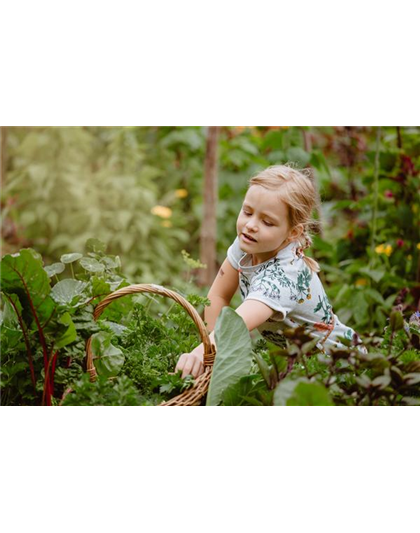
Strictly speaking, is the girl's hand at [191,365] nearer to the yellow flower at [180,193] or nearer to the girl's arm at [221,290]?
the girl's arm at [221,290]

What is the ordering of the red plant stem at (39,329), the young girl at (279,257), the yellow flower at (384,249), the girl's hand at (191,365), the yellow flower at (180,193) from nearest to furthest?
the red plant stem at (39,329), the girl's hand at (191,365), the young girl at (279,257), the yellow flower at (384,249), the yellow flower at (180,193)

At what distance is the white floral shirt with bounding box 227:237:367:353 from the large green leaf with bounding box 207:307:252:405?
0.89ft

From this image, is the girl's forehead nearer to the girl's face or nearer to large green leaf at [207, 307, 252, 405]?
the girl's face

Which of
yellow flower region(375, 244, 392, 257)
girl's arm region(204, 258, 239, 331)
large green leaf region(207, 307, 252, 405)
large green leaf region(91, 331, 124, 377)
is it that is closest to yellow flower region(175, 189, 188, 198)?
yellow flower region(375, 244, 392, 257)

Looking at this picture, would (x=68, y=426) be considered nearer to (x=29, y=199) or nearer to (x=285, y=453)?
(x=285, y=453)

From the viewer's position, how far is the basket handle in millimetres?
1470

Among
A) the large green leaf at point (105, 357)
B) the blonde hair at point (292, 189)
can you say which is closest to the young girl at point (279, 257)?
the blonde hair at point (292, 189)

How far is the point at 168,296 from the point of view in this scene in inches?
57.8

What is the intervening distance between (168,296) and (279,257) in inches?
20.0

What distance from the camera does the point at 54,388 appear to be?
1.56m

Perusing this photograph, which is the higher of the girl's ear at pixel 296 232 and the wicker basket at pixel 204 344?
the girl's ear at pixel 296 232

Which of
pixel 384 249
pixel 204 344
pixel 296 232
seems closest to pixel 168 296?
pixel 204 344

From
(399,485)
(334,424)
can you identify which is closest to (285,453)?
(334,424)

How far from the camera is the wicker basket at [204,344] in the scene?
147 centimetres
